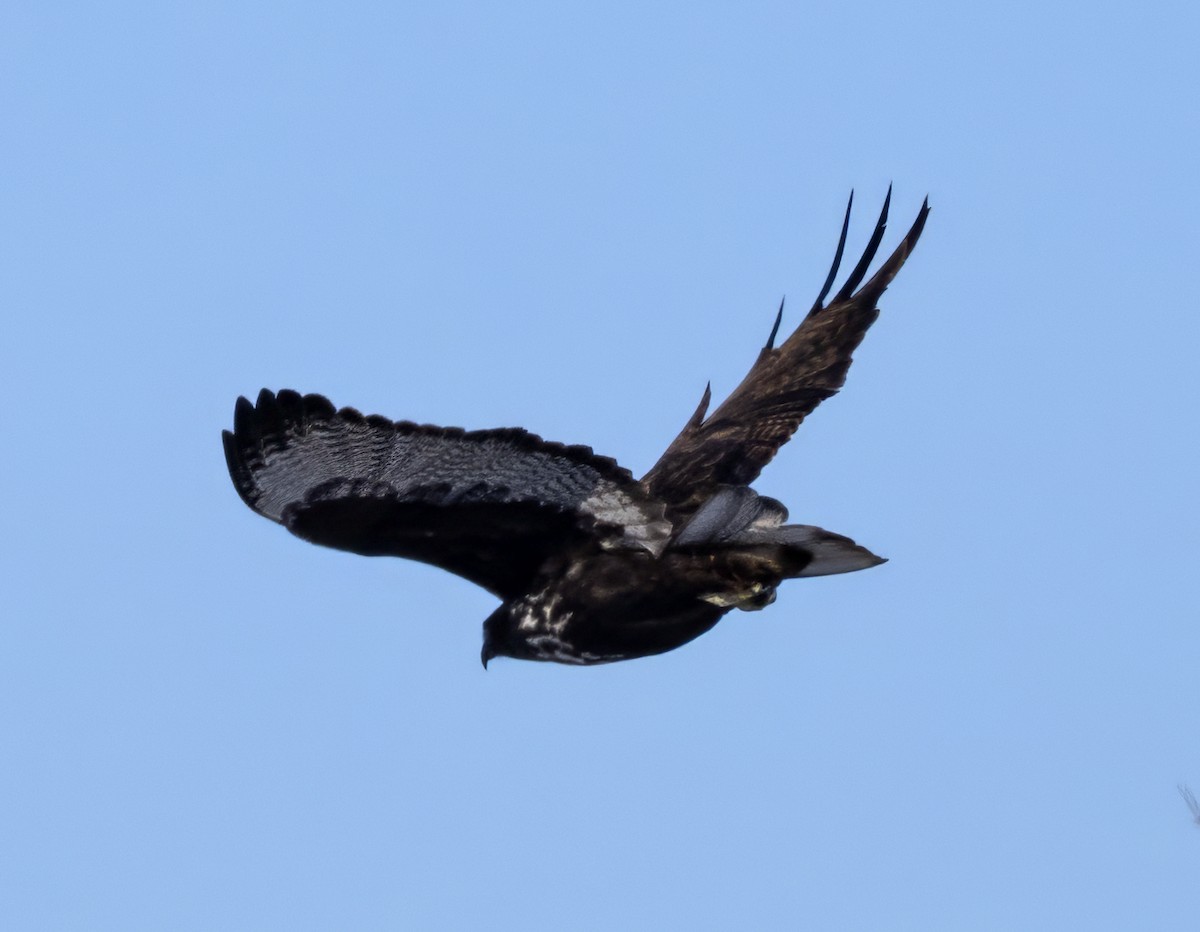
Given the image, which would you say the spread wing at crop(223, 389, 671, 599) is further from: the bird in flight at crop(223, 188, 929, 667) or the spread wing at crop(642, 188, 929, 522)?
the spread wing at crop(642, 188, 929, 522)

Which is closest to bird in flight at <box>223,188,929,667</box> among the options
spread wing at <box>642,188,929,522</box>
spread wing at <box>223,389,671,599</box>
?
spread wing at <box>223,389,671,599</box>

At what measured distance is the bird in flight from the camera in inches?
405

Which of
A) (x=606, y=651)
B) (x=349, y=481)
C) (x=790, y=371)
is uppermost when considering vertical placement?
(x=790, y=371)

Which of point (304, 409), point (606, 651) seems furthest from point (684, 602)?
point (304, 409)

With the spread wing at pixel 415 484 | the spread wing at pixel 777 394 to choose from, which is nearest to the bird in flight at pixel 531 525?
the spread wing at pixel 415 484

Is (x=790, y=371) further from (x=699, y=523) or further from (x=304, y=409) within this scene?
(x=304, y=409)

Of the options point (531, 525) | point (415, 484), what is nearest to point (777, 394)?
point (531, 525)

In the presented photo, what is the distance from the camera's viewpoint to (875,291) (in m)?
12.6

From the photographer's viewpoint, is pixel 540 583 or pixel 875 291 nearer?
pixel 540 583

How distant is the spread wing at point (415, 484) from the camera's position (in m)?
10.3

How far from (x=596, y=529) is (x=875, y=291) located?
2796mm

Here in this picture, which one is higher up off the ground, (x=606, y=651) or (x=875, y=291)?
(x=875, y=291)

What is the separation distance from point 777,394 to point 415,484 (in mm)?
2765

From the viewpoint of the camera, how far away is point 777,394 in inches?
484
